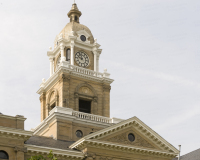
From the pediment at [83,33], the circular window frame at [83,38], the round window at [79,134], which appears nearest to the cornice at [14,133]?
the round window at [79,134]

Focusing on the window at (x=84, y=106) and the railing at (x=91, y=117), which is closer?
the railing at (x=91, y=117)

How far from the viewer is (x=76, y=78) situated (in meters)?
59.0

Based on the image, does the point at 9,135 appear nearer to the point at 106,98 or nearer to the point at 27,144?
the point at 27,144

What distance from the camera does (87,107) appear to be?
2351 inches

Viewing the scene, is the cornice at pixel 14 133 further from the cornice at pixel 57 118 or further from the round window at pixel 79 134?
the round window at pixel 79 134

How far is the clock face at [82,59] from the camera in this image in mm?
61469

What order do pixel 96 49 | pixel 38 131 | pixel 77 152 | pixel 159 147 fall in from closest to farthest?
pixel 77 152 < pixel 159 147 < pixel 38 131 < pixel 96 49

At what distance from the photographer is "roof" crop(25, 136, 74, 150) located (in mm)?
47362

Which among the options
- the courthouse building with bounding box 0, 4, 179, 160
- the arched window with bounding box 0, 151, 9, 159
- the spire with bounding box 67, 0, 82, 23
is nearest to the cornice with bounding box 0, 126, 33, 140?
the courthouse building with bounding box 0, 4, 179, 160

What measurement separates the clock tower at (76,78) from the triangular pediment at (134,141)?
5.54 metres

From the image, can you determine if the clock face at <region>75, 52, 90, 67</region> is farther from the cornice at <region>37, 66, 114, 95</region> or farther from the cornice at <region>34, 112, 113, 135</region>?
the cornice at <region>34, 112, 113, 135</region>

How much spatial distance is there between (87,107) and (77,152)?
1277 cm

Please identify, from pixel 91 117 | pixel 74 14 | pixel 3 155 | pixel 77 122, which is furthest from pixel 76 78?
pixel 3 155

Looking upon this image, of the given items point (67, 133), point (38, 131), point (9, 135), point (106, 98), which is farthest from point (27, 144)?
point (106, 98)
